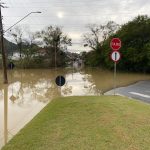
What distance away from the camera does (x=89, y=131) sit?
998 cm

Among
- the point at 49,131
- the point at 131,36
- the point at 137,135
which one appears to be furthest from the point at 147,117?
the point at 131,36

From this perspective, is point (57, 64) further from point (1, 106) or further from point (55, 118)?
point (55, 118)

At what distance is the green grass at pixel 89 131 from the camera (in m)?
8.54

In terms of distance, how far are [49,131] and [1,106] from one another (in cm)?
993

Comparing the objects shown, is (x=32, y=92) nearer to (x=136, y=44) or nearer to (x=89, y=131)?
(x=89, y=131)

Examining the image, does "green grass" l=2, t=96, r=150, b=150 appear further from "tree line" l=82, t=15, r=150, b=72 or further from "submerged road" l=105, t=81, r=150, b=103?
"tree line" l=82, t=15, r=150, b=72

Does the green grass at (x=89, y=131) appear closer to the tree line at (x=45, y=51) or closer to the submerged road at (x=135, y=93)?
the submerged road at (x=135, y=93)

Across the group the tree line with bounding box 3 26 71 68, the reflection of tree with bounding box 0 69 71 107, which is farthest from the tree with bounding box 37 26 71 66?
the reflection of tree with bounding box 0 69 71 107

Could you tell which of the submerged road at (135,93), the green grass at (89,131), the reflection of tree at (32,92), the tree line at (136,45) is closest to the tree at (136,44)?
the tree line at (136,45)

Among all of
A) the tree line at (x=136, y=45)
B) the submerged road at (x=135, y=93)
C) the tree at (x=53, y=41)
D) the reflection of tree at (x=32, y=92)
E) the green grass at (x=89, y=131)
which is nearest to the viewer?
the green grass at (x=89, y=131)

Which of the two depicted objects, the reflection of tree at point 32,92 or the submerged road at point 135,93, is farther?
the reflection of tree at point 32,92

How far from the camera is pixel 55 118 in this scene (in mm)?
12578

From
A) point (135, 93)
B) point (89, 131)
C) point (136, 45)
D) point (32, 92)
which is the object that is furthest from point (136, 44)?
point (89, 131)

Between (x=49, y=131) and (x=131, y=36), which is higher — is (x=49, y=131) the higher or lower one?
the lower one
